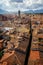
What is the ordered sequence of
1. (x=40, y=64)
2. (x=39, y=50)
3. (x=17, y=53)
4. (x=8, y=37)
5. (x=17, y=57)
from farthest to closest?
(x=8, y=37) → (x=39, y=50) → (x=17, y=53) → (x=17, y=57) → (x=40, y=64)

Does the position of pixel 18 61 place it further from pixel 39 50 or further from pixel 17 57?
pixel 39 50

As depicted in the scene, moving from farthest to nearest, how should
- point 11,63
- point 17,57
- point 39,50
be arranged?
point 39,50 < point 17,57 < point 11,63

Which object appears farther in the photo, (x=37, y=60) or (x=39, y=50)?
(x=39, y=50)

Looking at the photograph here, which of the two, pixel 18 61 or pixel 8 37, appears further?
pixel 8 37

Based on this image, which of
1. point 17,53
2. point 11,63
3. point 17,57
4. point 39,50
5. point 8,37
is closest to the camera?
point 11,63

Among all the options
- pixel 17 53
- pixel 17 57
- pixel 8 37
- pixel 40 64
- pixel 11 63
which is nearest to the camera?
pixel 11 63

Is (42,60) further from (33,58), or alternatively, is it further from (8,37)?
(8,37)

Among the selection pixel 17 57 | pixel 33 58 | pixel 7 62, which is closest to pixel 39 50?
pixel 33 58

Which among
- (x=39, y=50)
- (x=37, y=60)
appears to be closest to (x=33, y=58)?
(x=37, y=60)

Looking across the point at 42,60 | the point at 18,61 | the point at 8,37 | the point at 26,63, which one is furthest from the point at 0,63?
the point at 8,37
